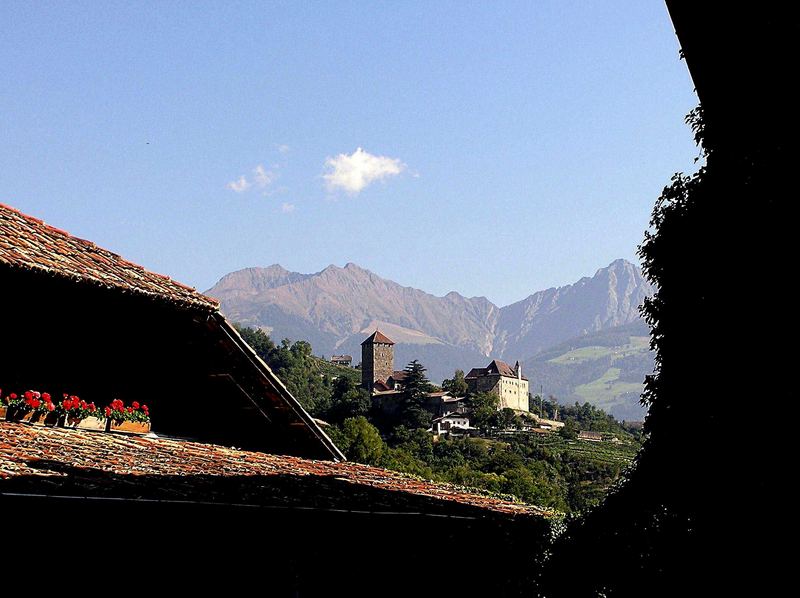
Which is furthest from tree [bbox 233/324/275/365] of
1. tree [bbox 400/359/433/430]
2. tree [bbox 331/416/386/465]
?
tree [bbox 331/416/386/465]

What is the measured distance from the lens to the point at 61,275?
985 centimetres

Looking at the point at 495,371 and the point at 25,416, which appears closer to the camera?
the point at 25,416

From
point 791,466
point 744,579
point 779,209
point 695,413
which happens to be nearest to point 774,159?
point 779,209

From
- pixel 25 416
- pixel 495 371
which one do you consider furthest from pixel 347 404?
pixel 25 416

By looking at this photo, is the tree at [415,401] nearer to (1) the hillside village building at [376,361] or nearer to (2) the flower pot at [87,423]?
(1) the hillside village building at [376,361]

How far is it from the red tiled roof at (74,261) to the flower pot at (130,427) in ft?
5.45

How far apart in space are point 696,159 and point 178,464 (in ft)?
28.5

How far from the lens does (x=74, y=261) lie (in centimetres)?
1059

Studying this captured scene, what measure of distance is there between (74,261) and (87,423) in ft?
6.67

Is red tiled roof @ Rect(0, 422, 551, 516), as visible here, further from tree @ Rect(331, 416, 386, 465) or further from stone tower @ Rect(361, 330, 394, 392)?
stone tower @ Rect(361, 330, 394, 392)

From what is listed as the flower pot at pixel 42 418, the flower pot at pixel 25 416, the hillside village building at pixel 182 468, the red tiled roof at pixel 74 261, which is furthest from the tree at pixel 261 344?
the flower pot at pixel 25 416

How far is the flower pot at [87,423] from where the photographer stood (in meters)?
10.2

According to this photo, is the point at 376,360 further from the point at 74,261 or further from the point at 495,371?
the point at 74,261

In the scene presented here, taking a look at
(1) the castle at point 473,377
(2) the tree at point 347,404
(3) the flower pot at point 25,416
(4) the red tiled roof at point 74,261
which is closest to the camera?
(3) the flower pot at point 25,416
